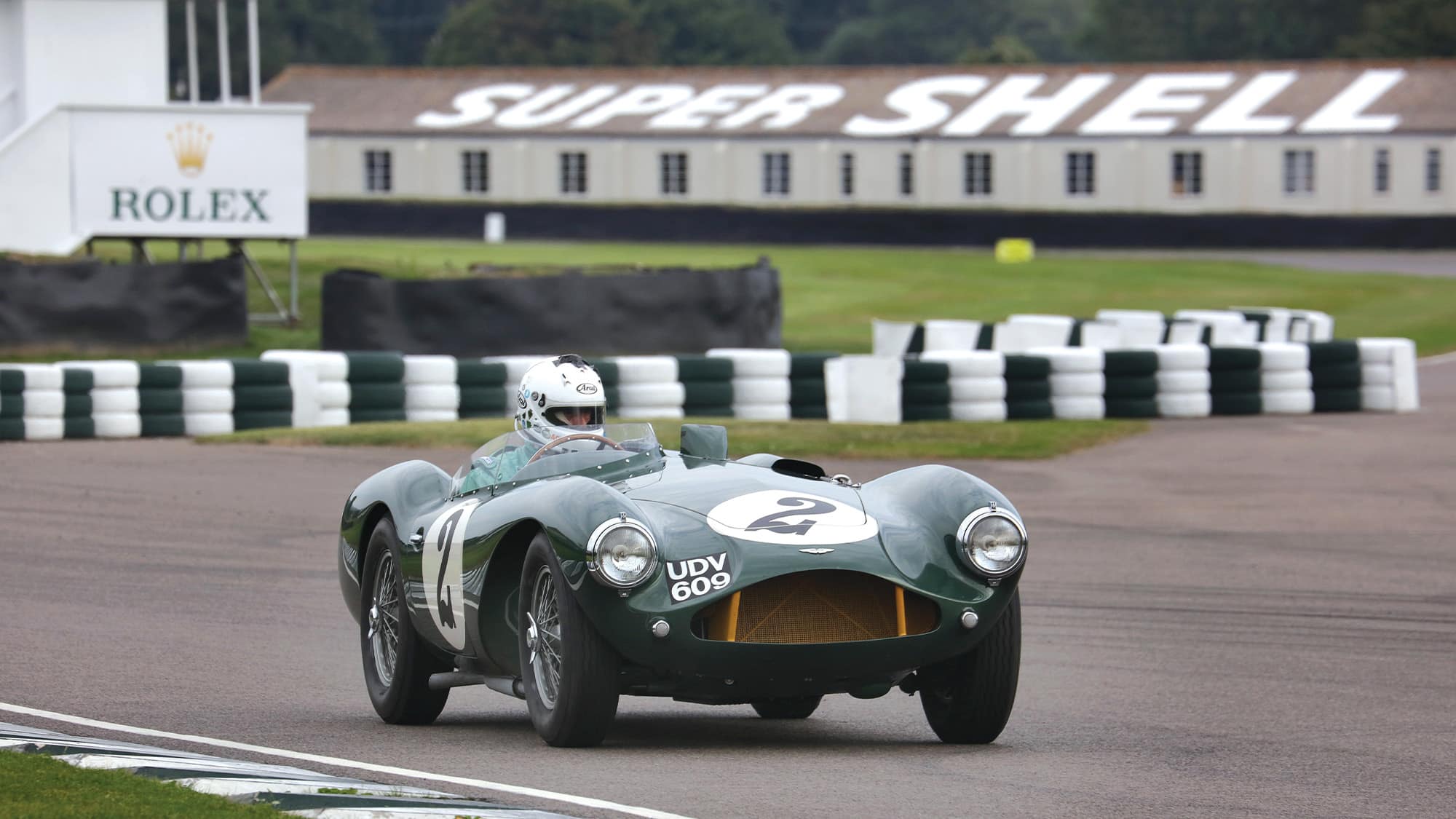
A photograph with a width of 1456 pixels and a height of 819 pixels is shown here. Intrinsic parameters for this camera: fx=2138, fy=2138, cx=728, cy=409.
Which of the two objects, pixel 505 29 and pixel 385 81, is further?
pixel 505 29

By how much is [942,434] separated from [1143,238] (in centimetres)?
3681

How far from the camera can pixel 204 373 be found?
1856cm

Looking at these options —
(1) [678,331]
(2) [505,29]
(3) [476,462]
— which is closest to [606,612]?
(3) [476,462]

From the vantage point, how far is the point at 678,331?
26688 millimetres

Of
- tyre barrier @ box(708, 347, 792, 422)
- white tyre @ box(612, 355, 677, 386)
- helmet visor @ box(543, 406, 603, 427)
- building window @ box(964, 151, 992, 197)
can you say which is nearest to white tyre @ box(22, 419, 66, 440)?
white tyre @ box(612, 355, 677, 386)

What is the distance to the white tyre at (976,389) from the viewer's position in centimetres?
2000

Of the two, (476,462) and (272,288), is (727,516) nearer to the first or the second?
(476,462)

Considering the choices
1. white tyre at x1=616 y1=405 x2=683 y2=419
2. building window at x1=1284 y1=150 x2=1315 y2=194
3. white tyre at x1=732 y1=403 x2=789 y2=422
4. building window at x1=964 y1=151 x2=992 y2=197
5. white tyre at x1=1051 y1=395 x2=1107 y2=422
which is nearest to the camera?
white tyre at x1=616 y1=405 x2=683 y2=419

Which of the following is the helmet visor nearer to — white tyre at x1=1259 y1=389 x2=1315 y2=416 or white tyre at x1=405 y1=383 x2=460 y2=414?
white tyre at x1=405 y1=383 x2=460 y2=414

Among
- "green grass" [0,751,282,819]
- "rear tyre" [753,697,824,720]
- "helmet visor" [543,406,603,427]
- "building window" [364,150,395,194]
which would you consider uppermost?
"helmet visor" [543,406,603,427]

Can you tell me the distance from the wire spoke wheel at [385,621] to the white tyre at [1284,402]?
14869 millimetres

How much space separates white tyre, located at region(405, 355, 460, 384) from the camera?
1952 centimetres

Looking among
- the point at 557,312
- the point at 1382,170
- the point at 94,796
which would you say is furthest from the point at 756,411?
the point at 1382,170

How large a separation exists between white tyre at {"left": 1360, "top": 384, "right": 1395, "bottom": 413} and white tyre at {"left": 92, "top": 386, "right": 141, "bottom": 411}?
39.9 ft
